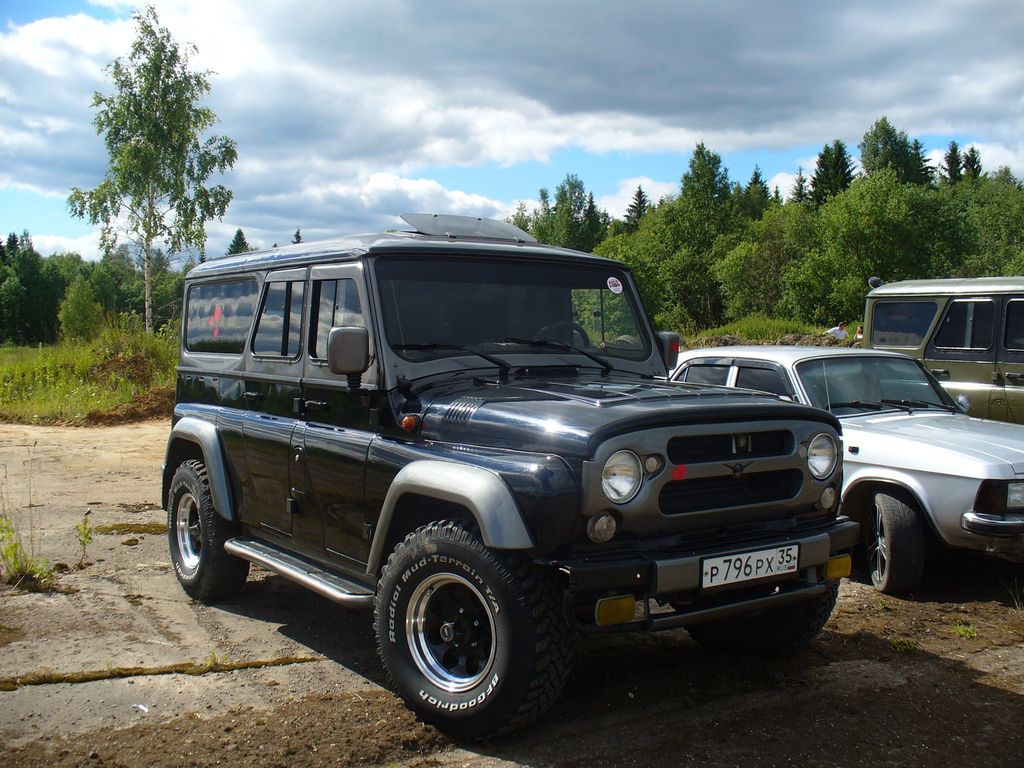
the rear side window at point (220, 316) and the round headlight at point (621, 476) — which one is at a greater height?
the rear side window at point (220, 316)

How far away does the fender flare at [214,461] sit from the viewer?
5625mm

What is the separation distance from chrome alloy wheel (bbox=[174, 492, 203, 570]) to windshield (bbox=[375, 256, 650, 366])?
94.9 inches

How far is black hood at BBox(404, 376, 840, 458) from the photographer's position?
3.71 metres

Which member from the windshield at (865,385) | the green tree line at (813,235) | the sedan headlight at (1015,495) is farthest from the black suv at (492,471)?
the green tree line at (813,235)

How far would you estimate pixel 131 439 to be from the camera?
15.5m

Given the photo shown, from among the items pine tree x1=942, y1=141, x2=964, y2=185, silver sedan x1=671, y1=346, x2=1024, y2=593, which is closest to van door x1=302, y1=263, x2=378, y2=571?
silver sedan x1=671, y1=346, x2=1024, y2=593

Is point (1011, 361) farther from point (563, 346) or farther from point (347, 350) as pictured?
point (347, 350)

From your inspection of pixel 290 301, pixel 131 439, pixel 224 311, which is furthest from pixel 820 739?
pixel 131 439

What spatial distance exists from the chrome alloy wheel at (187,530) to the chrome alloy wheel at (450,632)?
266 centimetres

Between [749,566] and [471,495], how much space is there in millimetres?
1194

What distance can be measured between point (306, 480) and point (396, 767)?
5.59ft

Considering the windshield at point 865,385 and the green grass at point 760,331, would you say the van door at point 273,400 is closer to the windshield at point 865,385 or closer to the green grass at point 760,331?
the windshield at point 865,385

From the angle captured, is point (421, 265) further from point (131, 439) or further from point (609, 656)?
point (131, 439)

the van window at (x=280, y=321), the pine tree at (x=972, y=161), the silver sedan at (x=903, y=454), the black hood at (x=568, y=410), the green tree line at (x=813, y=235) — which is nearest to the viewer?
the black hood at (x=568, y=410)
